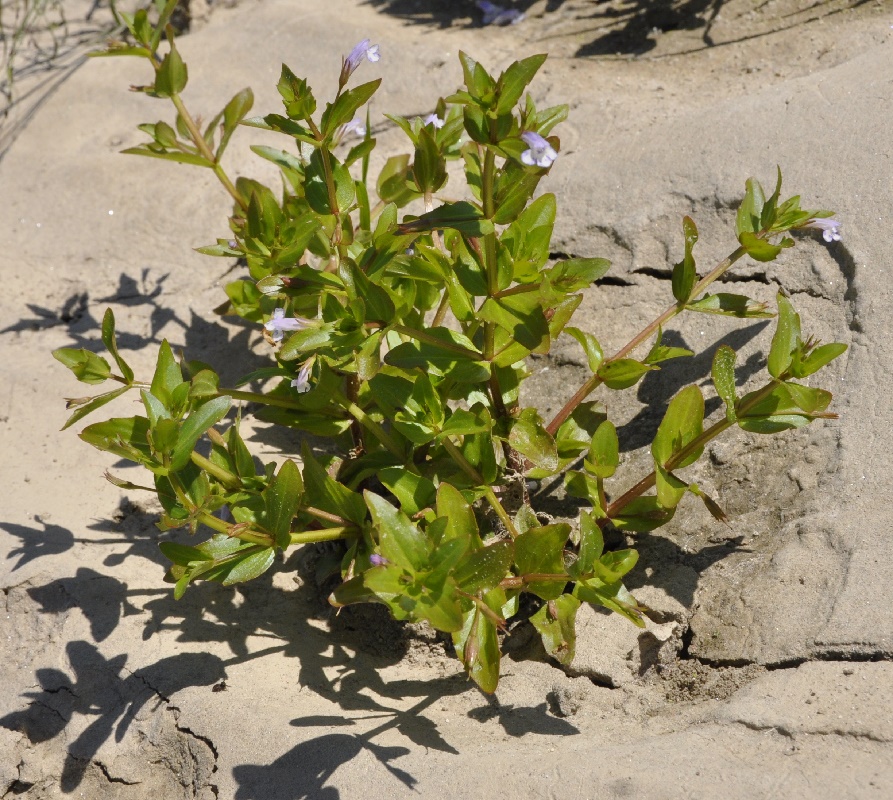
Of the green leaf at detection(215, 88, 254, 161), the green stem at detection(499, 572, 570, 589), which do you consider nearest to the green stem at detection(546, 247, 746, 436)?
the green stem at detection(499, 572, 570, 589)

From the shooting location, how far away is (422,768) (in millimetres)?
1975

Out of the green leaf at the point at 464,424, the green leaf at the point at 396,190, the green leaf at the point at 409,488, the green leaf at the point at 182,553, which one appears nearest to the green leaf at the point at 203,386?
the green leaf at the point at 182,553

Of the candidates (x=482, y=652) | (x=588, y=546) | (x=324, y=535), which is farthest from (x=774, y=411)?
(x=324, y=535)

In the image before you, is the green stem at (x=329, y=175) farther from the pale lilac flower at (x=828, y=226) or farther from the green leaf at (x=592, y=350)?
the pale lilac flower at (x=828, y=226)

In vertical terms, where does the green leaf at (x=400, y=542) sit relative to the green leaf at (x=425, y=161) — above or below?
below

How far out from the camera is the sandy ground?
198cm

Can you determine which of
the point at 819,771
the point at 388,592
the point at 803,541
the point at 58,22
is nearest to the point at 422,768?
the point at 388,592

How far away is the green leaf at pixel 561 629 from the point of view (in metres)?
2.09

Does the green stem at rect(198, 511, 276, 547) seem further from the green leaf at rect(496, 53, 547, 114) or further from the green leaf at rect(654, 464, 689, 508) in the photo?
the green leaf at rect(496, 53, 547, 114)

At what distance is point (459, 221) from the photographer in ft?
6.36

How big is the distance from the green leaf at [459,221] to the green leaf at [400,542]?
603mm

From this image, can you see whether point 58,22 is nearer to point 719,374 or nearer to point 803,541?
point 719,374

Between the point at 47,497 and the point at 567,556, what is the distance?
61.4 inches

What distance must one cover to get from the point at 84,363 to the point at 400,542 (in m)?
1.01
